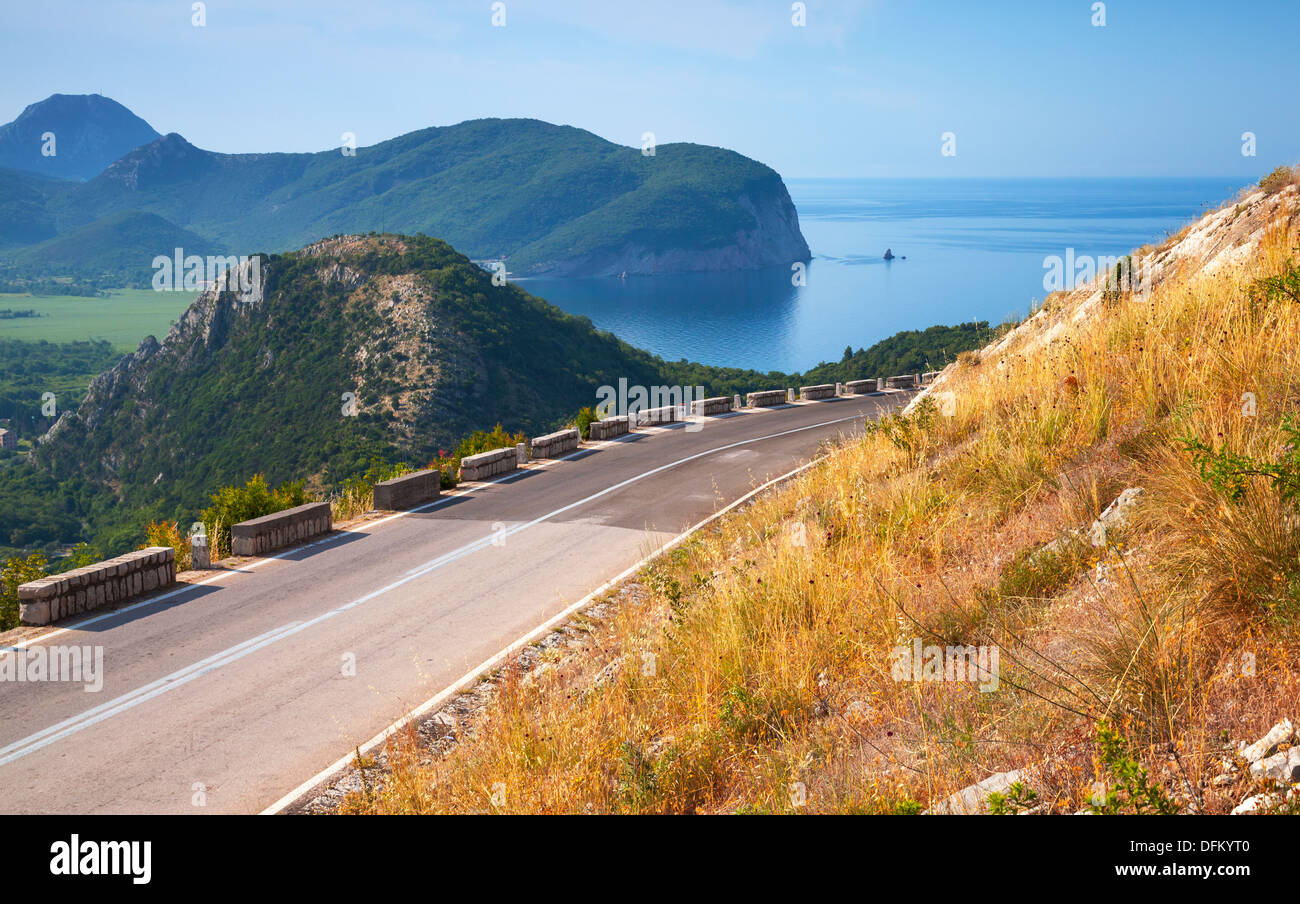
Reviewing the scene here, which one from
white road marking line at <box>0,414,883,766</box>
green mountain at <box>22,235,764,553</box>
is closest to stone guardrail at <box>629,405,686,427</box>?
white road marking line at <box>0,414,883,766</box>

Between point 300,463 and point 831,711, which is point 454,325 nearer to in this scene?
point 300,463

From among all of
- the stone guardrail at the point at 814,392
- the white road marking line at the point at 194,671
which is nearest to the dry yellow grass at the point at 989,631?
the white road marking line at the point at 194,671

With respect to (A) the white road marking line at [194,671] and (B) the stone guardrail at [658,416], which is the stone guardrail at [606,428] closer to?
(B) the stone guardrail at [658,416]

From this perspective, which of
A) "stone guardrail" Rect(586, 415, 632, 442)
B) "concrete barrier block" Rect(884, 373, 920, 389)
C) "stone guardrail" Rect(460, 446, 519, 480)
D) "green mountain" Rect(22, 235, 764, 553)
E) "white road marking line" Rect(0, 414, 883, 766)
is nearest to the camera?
"white road marking line" Rect(0, 414, 883, 766)

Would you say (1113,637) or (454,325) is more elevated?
(454,325)

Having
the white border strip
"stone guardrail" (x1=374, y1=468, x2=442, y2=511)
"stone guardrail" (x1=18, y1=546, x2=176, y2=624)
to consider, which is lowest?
the white border strip

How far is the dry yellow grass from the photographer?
428 cm

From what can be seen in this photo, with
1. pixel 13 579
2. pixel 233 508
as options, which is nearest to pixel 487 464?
pixel 233 508

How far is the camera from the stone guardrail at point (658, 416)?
2830 cm

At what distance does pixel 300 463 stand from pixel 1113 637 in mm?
71458

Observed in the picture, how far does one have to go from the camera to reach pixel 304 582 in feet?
39.1

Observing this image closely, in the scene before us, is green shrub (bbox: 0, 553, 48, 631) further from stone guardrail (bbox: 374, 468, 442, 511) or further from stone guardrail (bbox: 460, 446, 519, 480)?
stone guardrail (bbox: 460, 446, 519, 480)

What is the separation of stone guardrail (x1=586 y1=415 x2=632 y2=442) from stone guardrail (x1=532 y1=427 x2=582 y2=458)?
151 centimetres
